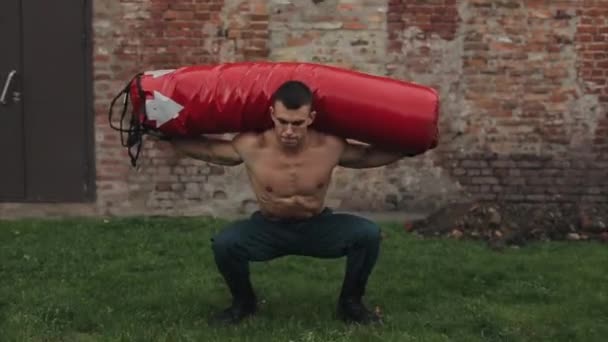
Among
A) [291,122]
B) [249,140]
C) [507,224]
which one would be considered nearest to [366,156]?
[291,122]

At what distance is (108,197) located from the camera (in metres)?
7.83

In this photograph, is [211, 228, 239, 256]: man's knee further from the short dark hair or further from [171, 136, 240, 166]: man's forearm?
the short dark hair

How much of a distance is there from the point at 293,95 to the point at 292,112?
0.28ft

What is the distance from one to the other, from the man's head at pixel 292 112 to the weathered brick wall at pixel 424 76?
11.3 feet

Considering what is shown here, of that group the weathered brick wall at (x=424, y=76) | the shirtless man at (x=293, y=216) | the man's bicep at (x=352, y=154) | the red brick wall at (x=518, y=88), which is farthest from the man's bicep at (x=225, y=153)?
the red brick wall at (x=518, y=88)

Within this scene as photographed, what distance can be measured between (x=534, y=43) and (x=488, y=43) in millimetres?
427

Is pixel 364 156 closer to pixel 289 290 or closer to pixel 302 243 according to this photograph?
pixel 302 243

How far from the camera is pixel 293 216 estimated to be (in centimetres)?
453

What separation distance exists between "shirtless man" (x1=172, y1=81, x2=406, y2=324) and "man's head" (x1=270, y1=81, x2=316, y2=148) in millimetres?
62

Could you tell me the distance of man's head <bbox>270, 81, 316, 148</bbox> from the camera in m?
4.22

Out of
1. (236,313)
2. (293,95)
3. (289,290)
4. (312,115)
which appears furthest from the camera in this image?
(289,290)

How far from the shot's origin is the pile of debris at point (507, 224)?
6969 mm

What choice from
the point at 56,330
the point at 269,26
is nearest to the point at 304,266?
the point at 56,330

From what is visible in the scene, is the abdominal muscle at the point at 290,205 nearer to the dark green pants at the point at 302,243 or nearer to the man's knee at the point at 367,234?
the dark green pants at the point at 302,243
